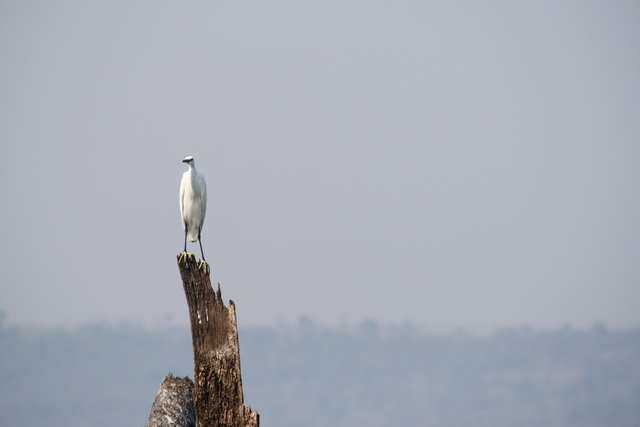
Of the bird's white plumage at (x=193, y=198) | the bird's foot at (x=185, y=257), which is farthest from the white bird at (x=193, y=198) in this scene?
the bird's foot at (x=185, y=257)

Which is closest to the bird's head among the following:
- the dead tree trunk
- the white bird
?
the white bird

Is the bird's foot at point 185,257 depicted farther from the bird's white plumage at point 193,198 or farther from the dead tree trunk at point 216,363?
the bird's white plumage at point 193,198

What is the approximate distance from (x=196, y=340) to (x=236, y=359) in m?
0.94

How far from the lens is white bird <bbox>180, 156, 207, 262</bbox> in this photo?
85.9 feet

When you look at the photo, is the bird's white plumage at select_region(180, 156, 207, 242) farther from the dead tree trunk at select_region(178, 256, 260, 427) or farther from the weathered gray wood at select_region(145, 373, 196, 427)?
the weathered gray wood at select_region(145, 373, 196, 427)

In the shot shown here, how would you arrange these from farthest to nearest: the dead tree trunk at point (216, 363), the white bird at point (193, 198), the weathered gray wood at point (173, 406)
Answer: the white bird at point (193, 198) < the weathered gray wood at point (173, 406) < the dead tree trunk at point (216, 363)

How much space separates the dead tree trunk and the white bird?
615 cm

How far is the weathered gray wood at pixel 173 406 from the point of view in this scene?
65.3ft

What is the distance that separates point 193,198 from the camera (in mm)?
26188

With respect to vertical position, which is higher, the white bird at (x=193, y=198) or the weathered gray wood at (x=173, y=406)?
the white bird at (x=193, y=198)

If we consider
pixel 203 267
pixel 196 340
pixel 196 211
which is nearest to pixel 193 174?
pixel 196 211

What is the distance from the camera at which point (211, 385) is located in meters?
19.6

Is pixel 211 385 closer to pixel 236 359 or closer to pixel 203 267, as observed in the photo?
pixel 236 359

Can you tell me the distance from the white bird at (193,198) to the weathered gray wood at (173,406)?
619 cm
